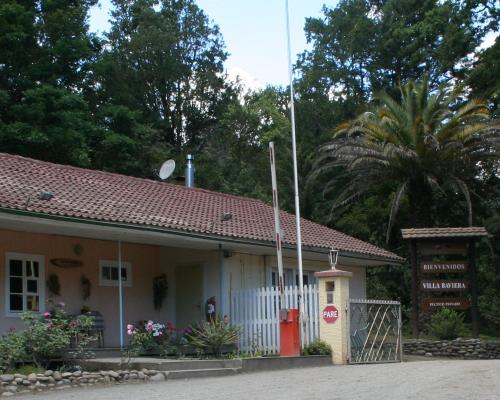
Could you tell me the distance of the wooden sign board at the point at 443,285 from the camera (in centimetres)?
2262

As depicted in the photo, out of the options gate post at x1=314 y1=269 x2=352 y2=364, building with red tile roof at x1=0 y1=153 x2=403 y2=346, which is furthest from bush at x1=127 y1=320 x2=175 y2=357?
gate post at x1=314 y1=269 x2=352 y2=364

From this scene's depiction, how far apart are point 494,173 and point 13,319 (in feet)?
75.1

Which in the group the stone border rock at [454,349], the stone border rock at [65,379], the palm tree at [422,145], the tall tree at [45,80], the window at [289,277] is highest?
the tall tree at [45,80]

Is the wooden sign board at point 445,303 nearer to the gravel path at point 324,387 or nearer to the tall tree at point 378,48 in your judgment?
the gravel path at point 324,387

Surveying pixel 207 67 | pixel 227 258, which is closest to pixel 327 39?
pixel 207 67

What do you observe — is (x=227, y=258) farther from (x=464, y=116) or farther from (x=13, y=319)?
(x=464, y=116)

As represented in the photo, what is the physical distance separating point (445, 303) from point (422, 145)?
24.8ft

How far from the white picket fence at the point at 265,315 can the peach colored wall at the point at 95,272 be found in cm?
228

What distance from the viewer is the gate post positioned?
17.1 m

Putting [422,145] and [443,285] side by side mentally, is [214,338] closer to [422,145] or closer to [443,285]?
[443,285]

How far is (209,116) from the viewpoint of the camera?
160 feet

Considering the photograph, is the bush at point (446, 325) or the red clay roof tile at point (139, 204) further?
the bush at point (446, 325)

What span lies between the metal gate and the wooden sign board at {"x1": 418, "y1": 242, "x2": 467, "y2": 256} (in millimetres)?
4446

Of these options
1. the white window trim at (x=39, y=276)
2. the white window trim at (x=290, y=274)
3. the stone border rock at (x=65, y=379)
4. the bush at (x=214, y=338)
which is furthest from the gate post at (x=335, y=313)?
the white window trim at (x=39, y=276)
